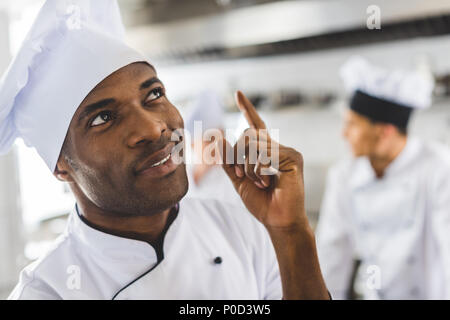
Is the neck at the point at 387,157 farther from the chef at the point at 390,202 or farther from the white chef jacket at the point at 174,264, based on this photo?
the white chef jacket at the point at 174,264

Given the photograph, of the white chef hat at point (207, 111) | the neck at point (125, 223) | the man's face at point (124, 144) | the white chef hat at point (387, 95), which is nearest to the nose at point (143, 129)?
the man's face at point (124, 144)

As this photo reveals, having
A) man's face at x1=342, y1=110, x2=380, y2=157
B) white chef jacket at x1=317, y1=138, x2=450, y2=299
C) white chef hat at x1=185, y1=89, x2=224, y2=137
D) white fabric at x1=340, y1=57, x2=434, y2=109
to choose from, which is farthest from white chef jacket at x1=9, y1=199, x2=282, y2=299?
white fabric at x1=340, y1=57, x2=434, y2=109

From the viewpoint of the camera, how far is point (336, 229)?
1.46m

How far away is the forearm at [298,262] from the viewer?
0.49 metres

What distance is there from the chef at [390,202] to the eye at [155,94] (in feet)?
3.21

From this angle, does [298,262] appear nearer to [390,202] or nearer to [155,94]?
[155,94]

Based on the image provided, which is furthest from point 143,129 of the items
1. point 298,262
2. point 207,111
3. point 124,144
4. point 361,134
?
point 361,134

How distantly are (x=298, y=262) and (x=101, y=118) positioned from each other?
300mm

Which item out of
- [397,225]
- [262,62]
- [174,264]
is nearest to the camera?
[174,264]

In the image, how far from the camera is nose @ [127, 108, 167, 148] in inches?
17.5

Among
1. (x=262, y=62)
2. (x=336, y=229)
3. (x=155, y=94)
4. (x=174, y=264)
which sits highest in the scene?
(x=262, y=62)

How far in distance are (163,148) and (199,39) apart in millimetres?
1222

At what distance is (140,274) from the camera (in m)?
0.52
